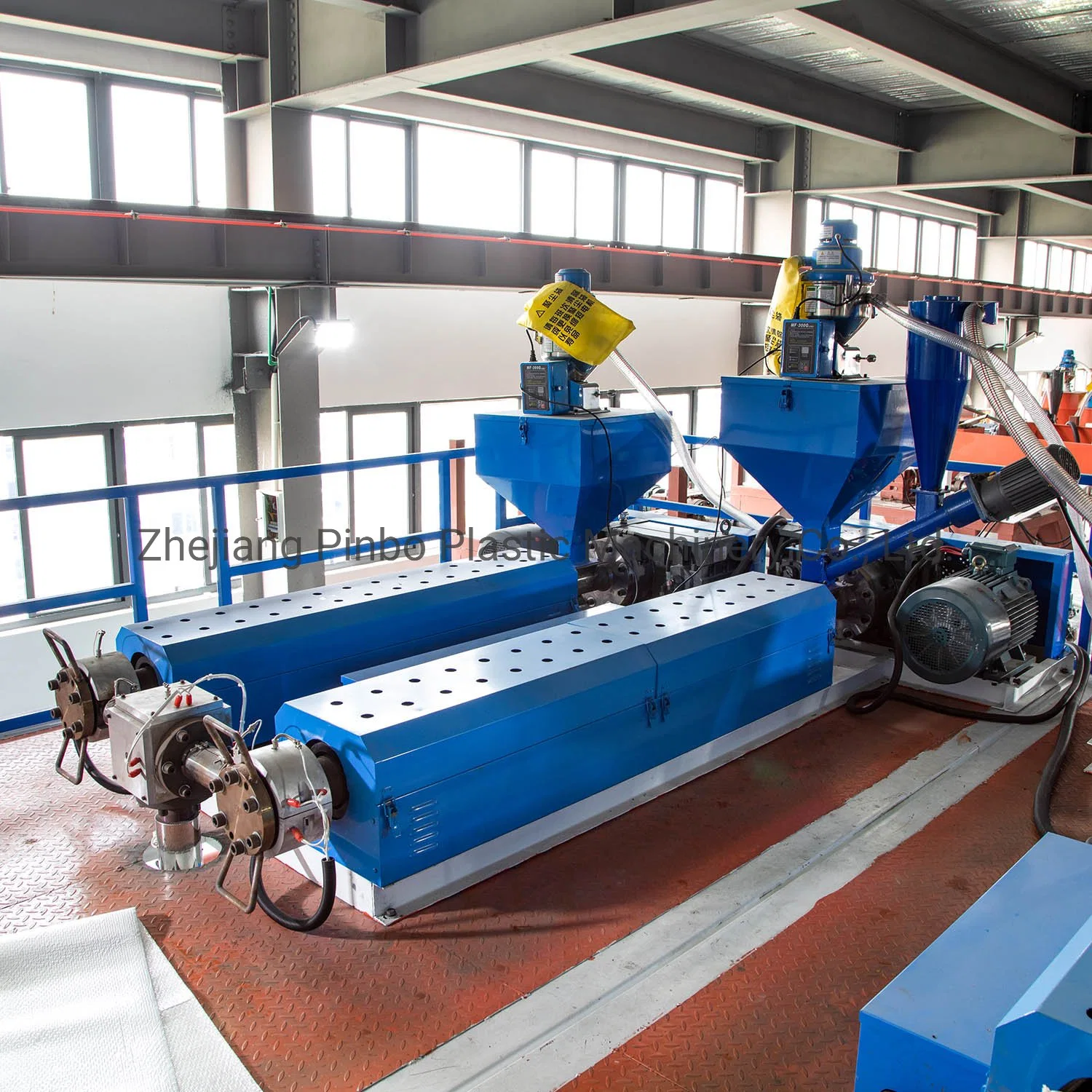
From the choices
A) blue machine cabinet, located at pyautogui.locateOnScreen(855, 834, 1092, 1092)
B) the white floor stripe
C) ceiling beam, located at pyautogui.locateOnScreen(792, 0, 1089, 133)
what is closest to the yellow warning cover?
the white floor stripe

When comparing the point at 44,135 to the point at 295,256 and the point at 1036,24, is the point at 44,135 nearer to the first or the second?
the point at 295,256

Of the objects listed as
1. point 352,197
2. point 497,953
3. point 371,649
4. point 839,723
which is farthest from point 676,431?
point 352,197

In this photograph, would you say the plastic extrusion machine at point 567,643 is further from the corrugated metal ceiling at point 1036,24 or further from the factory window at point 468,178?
the factory window at point 468,178

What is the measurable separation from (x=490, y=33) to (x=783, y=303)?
2955 millimetres

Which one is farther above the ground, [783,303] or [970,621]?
[783,303]

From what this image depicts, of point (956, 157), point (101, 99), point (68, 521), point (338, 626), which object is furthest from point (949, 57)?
point (68, 521)

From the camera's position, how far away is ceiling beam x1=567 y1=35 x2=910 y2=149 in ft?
25.6

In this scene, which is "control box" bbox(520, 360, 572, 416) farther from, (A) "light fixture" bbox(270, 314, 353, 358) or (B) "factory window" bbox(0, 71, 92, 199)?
(B) "factory window" bbox(0, 71, 92, 199)

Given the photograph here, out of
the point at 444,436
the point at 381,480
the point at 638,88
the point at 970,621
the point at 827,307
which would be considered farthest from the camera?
the point at 444,436

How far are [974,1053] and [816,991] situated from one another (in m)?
0.78

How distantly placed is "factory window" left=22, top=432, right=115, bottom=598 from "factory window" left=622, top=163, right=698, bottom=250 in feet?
23.8

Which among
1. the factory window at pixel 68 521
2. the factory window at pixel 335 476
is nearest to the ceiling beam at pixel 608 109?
the factory window at pixel 335 476

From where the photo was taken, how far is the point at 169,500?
31.1 ft

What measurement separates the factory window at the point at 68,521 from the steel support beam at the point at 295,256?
3.12 m
